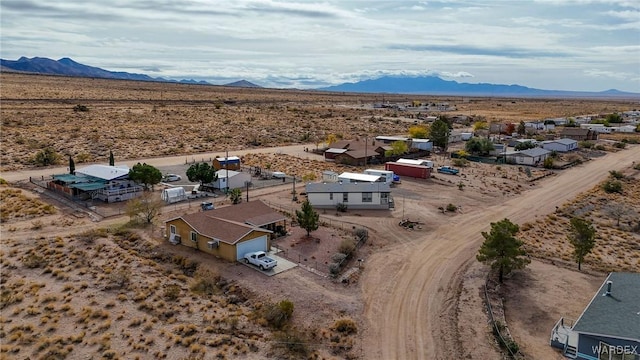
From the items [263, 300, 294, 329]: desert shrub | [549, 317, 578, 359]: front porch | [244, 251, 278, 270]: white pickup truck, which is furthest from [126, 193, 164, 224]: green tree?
[549, 317, 578, 359]: front porch

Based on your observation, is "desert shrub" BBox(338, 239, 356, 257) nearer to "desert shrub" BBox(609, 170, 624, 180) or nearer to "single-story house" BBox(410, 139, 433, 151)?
"desert shrub" BBox(609, 170, 624, 180)

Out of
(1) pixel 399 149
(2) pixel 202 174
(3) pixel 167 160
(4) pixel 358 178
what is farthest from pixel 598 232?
(3) pixel 167 160

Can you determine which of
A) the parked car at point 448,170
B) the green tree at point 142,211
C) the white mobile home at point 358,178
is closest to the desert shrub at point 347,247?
the green tree at point 142,211

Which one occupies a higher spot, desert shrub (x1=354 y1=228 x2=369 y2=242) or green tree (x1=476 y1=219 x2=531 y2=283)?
green tree (x1=476 y1=219 x2=531 y2=283)

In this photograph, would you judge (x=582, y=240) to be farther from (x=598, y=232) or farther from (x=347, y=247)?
(x=347, y=247)

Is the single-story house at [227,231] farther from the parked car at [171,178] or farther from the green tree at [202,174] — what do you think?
the parked car at [171,178]
